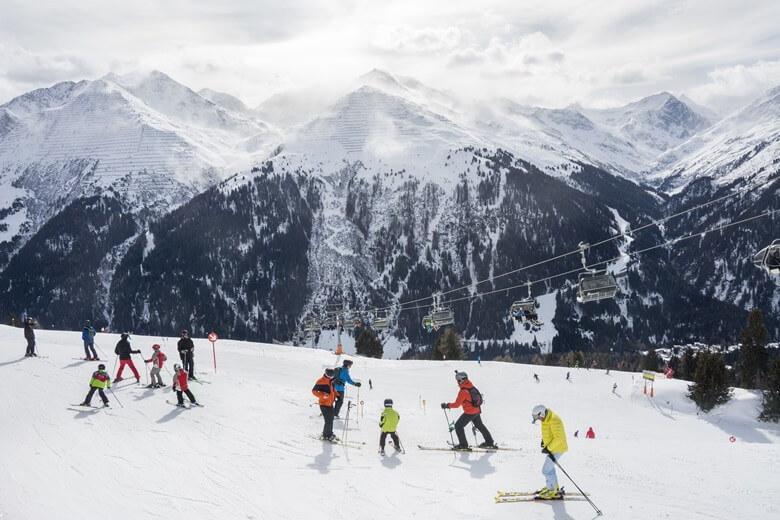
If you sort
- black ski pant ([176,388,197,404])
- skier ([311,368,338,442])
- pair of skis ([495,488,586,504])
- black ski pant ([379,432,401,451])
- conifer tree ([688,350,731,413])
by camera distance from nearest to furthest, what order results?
pair of skis ([495,488,586,504])
black ski pant ([379,432,401,451])
skier ([311,368,338,442])
black ski pant ([176,388,197,404])
conifer tree ([688,350,731,413])

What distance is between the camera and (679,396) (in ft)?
160

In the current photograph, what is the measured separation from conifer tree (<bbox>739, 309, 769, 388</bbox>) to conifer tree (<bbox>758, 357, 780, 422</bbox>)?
19933mm

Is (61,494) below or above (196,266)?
below

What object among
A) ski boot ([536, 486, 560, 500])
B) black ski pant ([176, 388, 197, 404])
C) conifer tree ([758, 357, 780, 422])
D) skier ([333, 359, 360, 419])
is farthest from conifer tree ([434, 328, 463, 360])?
ski boot ([536, 486, 560, 500])

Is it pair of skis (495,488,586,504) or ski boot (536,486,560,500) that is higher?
ski boot (536,486,560,500)

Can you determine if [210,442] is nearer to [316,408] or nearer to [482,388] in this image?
[316,408]

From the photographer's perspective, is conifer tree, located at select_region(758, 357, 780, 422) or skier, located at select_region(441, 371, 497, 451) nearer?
skier, located at select_region(441, 371, 497, 451)

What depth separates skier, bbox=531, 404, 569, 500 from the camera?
468 inches

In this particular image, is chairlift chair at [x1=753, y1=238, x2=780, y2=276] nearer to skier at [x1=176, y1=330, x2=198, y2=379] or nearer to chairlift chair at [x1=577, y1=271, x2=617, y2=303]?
chairlift chair at [x1=577, y1=271, x2=617, y2=303]

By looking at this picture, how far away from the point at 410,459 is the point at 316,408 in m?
6.96

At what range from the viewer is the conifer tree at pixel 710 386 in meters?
46.8

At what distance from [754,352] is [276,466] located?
225 feet

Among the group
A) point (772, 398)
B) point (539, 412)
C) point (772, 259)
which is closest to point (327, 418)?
point (539, 412)

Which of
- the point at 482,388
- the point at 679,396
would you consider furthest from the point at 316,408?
the point at 679,396
